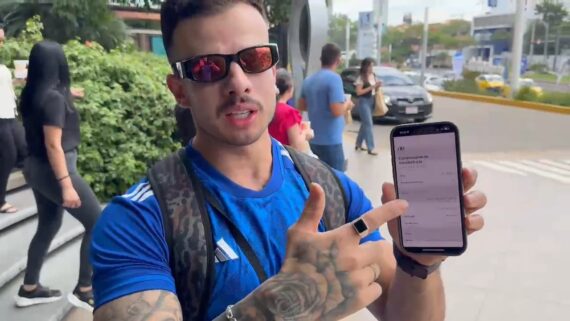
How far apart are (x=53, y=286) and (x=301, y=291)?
3.47m

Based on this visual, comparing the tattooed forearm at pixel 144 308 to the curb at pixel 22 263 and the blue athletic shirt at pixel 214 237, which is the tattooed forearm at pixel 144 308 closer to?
A: the blue athletic shirt at pixel 214 237

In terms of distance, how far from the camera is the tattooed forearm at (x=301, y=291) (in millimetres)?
1109

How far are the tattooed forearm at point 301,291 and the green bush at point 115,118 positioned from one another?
188 inches

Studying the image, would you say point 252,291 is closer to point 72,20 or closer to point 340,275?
point 340,275

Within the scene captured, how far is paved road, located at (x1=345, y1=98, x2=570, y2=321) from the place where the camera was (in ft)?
13.6

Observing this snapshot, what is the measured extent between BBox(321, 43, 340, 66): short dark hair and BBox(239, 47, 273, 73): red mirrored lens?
4.35m

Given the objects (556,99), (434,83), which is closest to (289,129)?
(556,99)

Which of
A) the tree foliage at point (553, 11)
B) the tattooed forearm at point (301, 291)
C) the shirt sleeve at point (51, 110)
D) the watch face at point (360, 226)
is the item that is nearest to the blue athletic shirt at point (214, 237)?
the tattooed forearm at point (301, 291)

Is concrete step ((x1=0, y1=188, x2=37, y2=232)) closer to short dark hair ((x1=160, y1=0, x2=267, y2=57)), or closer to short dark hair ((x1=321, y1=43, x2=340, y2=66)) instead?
short dark hair ((x1=321, y1=43, x2=340, y2=66))

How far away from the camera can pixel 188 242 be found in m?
1.20

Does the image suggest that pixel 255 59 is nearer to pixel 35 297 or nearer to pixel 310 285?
pixel 310 285

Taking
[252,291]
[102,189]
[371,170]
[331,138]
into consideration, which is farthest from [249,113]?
[371,170]

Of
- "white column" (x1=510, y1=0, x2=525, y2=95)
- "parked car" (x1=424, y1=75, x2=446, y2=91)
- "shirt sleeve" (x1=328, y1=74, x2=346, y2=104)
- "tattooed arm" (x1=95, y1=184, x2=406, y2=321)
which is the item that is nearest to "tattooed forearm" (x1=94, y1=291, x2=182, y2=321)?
"tattooed arm" (x1=95, y1=184, x2=406, y2=321)

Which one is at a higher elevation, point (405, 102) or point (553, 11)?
point (553, 11)
